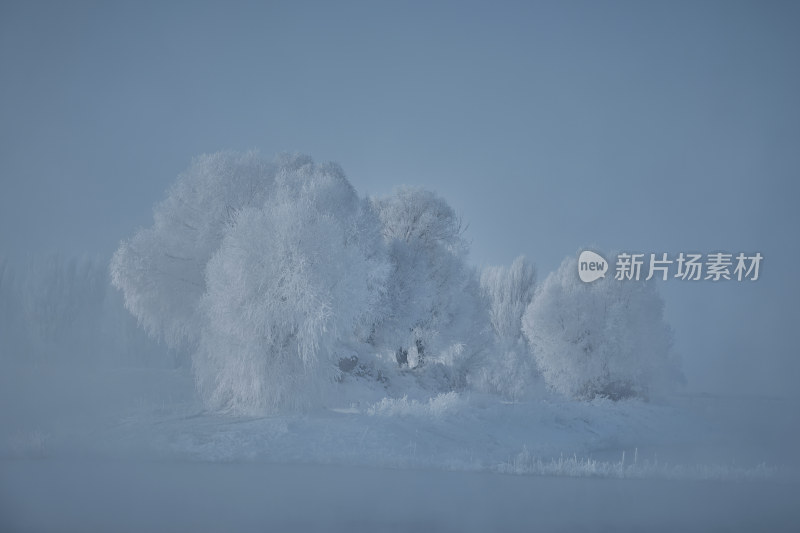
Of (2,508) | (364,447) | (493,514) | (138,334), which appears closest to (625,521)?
(493,514)

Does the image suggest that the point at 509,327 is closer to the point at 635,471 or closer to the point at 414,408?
the point at 414,408

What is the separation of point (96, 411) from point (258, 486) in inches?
692

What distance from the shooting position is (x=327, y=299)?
27.9m

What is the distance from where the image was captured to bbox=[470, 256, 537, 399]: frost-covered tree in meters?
57.0

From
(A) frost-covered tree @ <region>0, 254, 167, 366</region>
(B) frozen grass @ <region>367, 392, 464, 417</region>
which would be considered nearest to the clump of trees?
(B) frozen grass @ <region>367, 392, 464, 417</region>

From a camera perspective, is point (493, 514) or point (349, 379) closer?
point (493, 514)

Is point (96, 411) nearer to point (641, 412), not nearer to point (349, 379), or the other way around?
point (349, 379)

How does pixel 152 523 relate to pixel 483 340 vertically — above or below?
below

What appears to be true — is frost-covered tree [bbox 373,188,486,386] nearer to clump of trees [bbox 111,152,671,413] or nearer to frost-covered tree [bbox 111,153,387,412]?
clump of trees [bbox 111,152,671,413]

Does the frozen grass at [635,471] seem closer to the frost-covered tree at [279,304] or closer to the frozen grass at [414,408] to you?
the frozen grass at [414,408]

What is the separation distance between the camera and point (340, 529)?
1371cm

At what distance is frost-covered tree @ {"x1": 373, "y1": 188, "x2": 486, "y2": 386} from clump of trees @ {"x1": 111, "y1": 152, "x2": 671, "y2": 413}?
0.32ft

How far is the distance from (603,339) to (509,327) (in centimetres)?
1702

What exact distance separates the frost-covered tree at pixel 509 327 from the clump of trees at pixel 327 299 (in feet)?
2.30
